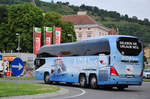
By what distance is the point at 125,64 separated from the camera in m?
26.3

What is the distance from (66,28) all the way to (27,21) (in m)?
15.5

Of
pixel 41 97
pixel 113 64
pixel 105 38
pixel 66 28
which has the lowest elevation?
pixel 41 97

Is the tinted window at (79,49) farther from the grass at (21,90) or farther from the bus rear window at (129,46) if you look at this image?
the grass at (21,90)

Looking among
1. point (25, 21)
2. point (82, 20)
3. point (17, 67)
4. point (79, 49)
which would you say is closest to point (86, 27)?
point (82, 20)

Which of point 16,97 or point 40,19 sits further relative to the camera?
point 40,19

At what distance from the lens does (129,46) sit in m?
26.6

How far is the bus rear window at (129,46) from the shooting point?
26.3m

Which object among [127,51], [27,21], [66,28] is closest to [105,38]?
[127,51]

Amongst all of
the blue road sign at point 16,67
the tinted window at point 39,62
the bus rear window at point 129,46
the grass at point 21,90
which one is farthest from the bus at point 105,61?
the blue road sign at point 16,67

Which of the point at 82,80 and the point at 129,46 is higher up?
the point at 129,46

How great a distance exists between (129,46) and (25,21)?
5520 centimetres

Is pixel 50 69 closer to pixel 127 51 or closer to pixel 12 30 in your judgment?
pixel 127 51

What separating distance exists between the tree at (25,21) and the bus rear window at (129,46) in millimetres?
51265

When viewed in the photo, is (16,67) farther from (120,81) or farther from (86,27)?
(86,27)
